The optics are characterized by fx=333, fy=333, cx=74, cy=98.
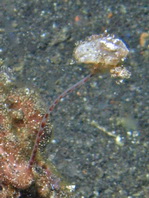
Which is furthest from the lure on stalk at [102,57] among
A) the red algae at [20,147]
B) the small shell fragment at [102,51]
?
the red algae at [20,147]

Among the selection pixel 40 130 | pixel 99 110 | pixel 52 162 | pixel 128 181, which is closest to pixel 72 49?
pixel 99 110

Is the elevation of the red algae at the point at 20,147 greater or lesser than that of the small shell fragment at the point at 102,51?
lesser

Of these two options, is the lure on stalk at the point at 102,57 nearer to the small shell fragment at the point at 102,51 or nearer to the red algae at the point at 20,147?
the small shell fragment at the point at 102,51

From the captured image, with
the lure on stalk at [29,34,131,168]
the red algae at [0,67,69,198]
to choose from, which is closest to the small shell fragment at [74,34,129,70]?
the lure on stalk at [29,34,131,168]

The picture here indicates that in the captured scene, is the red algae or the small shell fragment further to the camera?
the small shell fragment

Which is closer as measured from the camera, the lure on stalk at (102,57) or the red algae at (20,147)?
the red algae at (20,147)

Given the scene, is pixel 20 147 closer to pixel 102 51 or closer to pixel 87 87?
pixel 87 87

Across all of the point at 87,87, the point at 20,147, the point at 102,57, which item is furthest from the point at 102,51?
the point at 20,147

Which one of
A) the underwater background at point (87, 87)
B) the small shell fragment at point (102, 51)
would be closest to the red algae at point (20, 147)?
the underwater background at point (87, 87)

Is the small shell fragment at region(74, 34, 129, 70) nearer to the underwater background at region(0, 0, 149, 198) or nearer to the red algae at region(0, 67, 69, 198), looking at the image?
the underwater background at region(0, 0, 149, 198)
